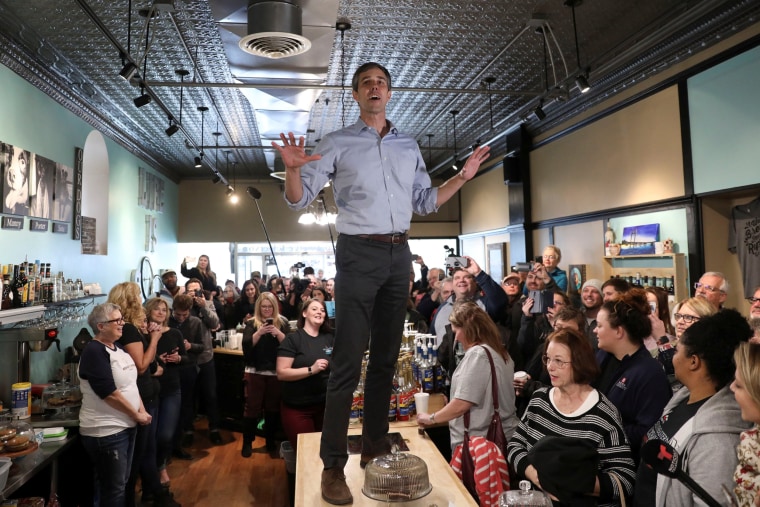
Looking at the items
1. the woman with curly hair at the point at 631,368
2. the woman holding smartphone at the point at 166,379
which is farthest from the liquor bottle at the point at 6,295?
the woman with curly hair at the point at 631,368

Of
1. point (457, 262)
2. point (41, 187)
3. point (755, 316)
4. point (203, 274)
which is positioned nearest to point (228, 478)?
point (457, 262)

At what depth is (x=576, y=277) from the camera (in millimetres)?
6949

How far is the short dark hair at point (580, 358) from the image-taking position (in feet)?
7.24

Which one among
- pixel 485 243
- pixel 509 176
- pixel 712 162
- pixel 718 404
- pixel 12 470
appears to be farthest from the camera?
pixel 485 243

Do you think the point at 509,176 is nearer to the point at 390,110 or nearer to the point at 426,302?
the point at 390,110

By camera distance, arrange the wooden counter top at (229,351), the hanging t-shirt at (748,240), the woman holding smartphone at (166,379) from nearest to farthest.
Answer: the woman holding smartphone at (166,379)
the hanging t-shirt at (748,240)
the wooden counter top at (229,351)

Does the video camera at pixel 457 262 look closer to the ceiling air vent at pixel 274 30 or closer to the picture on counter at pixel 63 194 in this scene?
the ceiling air vent at pixel 274 30

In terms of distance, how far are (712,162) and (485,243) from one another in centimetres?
613

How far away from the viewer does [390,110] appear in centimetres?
814

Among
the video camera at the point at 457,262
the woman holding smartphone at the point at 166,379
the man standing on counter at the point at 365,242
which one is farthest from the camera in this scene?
the video camera at the point at 457,262

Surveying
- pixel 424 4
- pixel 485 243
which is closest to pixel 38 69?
pixel 424 4

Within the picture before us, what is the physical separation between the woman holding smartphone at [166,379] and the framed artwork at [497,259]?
6.52 meters

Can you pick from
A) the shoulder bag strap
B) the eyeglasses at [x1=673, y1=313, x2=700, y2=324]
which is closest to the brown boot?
the shoulder bag strap

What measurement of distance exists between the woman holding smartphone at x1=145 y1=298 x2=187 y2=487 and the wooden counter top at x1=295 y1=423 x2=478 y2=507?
2256mm
